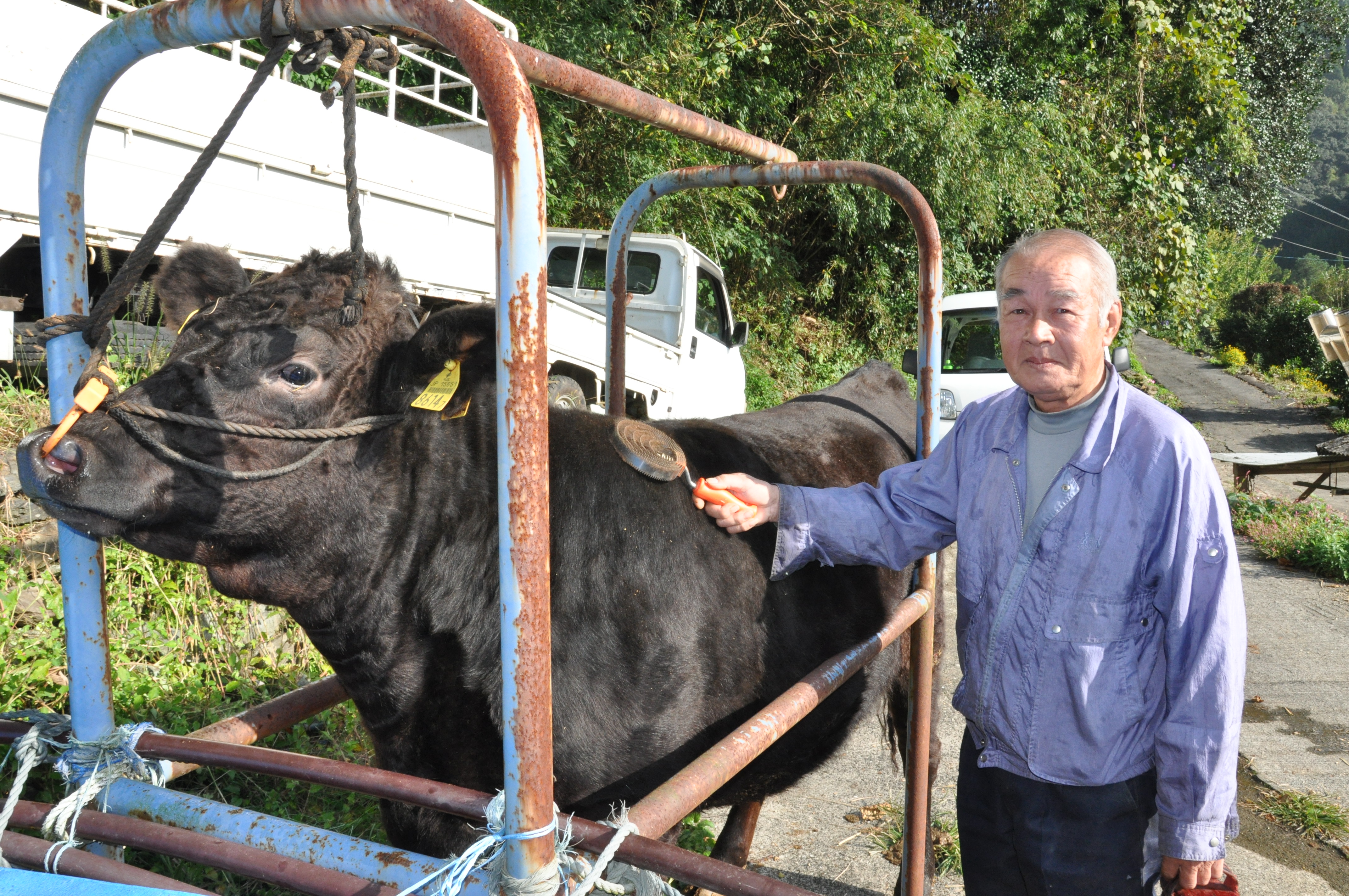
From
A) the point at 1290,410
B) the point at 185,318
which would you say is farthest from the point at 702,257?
the point at 1290,410

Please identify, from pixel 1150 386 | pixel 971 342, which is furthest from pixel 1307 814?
pixel 1150 386

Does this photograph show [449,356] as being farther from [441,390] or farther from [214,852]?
[214,852]

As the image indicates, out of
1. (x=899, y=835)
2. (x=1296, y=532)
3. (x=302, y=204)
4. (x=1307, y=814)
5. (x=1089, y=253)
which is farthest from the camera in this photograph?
(x=1296, y=532)

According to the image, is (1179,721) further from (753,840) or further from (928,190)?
(928,190)

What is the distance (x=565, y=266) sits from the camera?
9.20 m

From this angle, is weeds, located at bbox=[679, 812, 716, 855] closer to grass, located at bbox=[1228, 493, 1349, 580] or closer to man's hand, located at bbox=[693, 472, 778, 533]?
man's hand, located at bbox=[693, 472, 778, 533]

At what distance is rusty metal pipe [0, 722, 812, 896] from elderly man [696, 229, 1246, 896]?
0.92 meters

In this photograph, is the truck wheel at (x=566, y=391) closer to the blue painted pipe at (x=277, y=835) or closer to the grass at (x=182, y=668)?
the grass at (x=182, y=668)

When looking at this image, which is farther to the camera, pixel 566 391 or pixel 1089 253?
pixel 566 391

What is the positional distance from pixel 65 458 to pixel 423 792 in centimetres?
81

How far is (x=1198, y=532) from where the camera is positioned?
1.74 metres

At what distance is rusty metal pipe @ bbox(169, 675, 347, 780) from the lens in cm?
166

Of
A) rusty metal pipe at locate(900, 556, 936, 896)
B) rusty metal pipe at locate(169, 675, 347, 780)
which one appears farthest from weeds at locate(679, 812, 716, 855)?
rusty metal pipe at locate(169, 675, 347, 780)

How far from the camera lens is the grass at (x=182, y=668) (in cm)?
292
